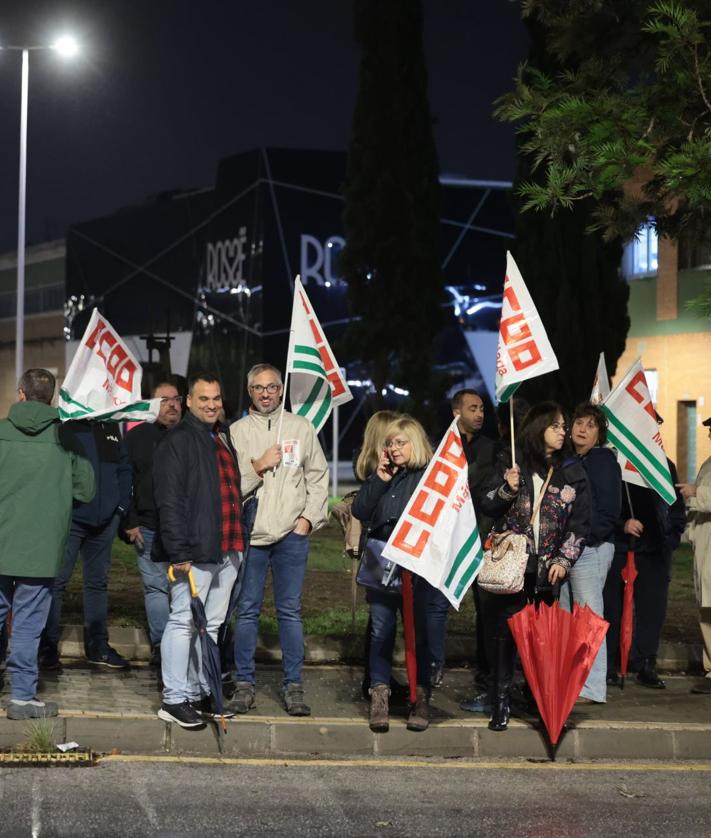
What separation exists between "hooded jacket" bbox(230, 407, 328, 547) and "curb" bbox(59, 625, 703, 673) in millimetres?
1867

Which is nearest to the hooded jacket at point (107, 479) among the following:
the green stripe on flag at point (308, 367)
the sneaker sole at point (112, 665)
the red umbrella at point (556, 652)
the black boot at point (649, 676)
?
the sneaker sole at point (112, 665)

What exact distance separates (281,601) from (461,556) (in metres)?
1.15

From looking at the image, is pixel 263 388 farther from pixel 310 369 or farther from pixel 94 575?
pixel 94 575

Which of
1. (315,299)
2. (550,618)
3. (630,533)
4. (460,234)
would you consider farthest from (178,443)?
(460,234)

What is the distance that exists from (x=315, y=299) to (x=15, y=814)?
34.5 meters

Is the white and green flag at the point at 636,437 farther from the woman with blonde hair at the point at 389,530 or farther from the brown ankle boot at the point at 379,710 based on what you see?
the brown ankle boot at the point at 379,710

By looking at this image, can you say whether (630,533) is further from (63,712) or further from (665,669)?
(63,712)

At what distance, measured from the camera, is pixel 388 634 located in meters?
7.95

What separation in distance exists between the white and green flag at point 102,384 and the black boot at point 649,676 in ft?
11.9

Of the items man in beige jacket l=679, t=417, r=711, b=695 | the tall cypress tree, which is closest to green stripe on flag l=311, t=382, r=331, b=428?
man in beige jacket l=679, t=417, r=711, b=695

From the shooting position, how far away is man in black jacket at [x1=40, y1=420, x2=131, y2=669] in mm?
9242

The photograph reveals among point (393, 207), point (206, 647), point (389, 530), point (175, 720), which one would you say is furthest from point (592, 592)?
point (393, 207)

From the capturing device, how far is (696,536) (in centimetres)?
940

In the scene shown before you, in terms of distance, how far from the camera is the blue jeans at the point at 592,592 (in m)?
8.52
